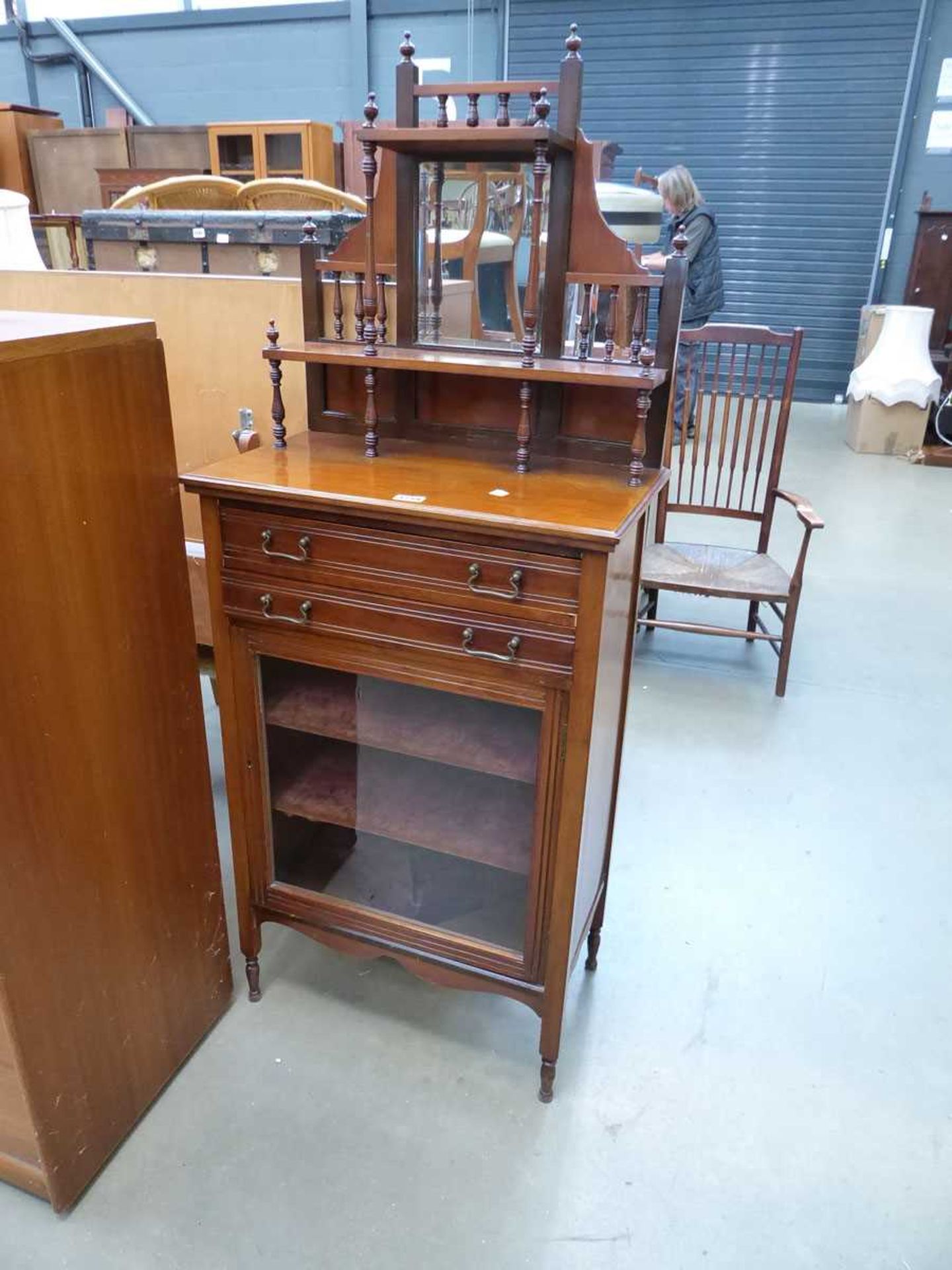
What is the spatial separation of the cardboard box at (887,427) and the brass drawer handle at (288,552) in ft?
17.7

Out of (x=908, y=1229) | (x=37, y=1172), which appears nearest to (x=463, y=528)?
(x=37, y=1172)

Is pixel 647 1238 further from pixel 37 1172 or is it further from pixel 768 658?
pixel 768 658

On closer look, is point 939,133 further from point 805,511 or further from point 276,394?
point 276,394

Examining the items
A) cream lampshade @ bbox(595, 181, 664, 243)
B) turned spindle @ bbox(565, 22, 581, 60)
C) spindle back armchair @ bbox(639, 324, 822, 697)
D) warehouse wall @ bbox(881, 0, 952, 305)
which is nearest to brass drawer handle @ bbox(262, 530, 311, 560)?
turned spindle @ bbox(565, 22, 581, 60)

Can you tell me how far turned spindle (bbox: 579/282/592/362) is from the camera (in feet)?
4.62

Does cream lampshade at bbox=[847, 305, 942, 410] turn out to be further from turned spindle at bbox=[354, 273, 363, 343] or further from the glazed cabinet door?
the glazed cabinet door

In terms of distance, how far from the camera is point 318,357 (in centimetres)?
138

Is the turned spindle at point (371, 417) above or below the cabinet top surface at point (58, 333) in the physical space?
below

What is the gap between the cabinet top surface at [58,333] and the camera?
1.01m

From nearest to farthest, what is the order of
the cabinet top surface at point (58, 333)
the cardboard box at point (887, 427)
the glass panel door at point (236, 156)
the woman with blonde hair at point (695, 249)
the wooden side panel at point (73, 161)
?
the cabinet top surface at point (58, 333) → the woman with blonde hair at point (695, 249) → the cardboard box at point (887, 427) → the glass panel door at point (236, 156) → the wooden side panel at point (73, 161)

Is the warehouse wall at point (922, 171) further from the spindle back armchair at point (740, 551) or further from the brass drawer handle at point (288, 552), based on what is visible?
the brass drawer handle at point (288, 552)

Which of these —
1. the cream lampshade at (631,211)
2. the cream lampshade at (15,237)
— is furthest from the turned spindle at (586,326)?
the cream lampshade at (15,237)

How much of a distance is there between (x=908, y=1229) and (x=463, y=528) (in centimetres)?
123

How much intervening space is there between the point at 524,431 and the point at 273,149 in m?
7.02
